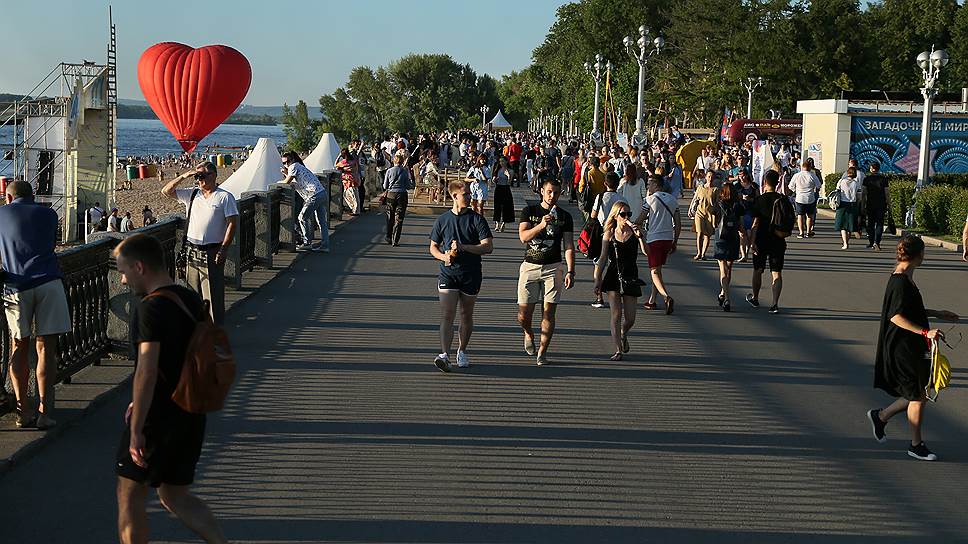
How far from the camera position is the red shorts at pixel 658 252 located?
1485cm

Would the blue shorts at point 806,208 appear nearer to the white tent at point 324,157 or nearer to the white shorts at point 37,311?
the white tent at point 324,157

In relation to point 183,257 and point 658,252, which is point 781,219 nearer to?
point 658,252

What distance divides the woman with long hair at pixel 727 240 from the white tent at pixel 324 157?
705 inches

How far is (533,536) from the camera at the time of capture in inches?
258

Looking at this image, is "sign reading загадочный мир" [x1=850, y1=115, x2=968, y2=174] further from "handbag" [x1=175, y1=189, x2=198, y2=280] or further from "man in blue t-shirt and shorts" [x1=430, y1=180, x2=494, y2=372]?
"man in blue t-shirt and shorts" [x1=430, y1=180, x2=494, y2=372]

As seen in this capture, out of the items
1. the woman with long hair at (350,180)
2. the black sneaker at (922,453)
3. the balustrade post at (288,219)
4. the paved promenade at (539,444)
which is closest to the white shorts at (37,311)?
the paved promenade at (539,444)

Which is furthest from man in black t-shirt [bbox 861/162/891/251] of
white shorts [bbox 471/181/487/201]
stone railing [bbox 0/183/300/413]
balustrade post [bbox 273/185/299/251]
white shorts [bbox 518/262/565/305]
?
stone railing [bbox 0/183/300/413]

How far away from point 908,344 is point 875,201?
16329 millimetres

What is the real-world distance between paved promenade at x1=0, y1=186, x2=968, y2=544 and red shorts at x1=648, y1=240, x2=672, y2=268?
27.0 inches

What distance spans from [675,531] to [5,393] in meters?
4.80

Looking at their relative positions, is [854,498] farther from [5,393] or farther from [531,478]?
[5,393]

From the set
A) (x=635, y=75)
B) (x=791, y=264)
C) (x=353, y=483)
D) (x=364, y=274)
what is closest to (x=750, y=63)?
(x=635, y=75)

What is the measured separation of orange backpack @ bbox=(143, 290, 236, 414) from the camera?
17.4ft

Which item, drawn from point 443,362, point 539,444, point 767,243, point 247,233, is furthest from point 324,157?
point 539,444
